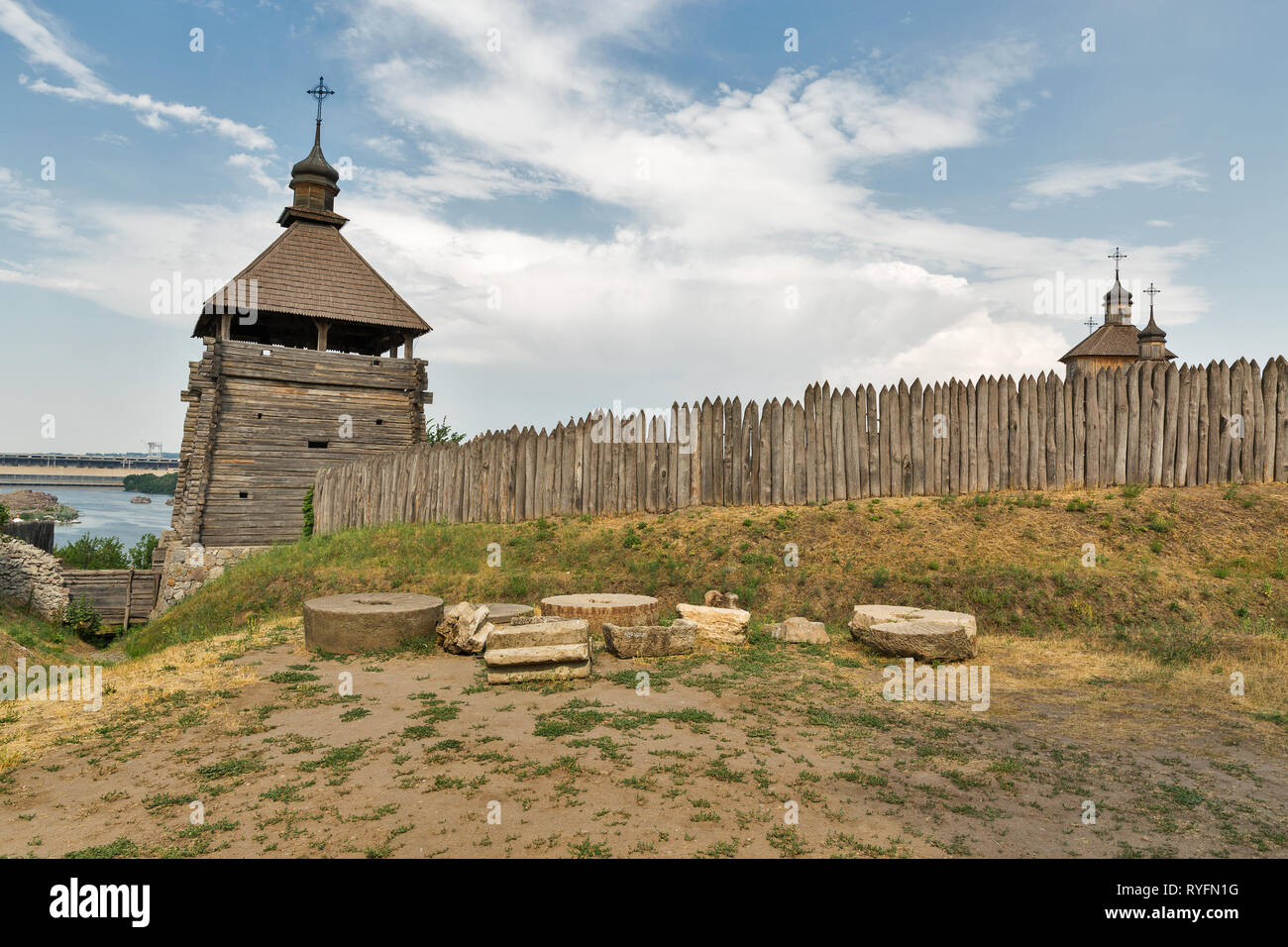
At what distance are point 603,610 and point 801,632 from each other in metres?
2.45

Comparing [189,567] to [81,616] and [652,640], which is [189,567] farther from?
[652,640]

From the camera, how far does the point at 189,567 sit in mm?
19422

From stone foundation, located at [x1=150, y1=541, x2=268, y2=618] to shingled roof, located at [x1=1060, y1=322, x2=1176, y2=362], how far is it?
41.2 metres

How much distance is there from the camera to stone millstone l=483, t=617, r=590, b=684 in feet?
24.3

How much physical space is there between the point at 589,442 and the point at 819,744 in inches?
373

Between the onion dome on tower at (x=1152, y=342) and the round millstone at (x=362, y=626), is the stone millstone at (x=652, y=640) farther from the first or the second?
the onion dome on tower at (x=1152, y=342)

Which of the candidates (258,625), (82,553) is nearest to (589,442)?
(258,625)

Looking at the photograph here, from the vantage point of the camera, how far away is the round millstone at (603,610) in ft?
30.6

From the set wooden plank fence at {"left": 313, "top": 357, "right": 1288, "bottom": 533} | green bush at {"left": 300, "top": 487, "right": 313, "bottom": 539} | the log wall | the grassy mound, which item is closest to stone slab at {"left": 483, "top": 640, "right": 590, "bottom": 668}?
the grassy mound

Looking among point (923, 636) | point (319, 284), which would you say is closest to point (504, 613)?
point (923, 636)

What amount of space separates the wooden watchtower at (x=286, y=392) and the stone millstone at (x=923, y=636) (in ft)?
54.7

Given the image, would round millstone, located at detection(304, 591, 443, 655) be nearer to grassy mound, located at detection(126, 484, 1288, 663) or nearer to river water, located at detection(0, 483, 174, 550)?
grassy mound, located at detection(126, 484, 1288, 663)

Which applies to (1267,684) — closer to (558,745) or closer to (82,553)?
(558,745)

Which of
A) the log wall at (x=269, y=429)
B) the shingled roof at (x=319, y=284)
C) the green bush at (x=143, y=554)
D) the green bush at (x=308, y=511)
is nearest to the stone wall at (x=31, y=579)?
the log wall at (x=269, y=429)
